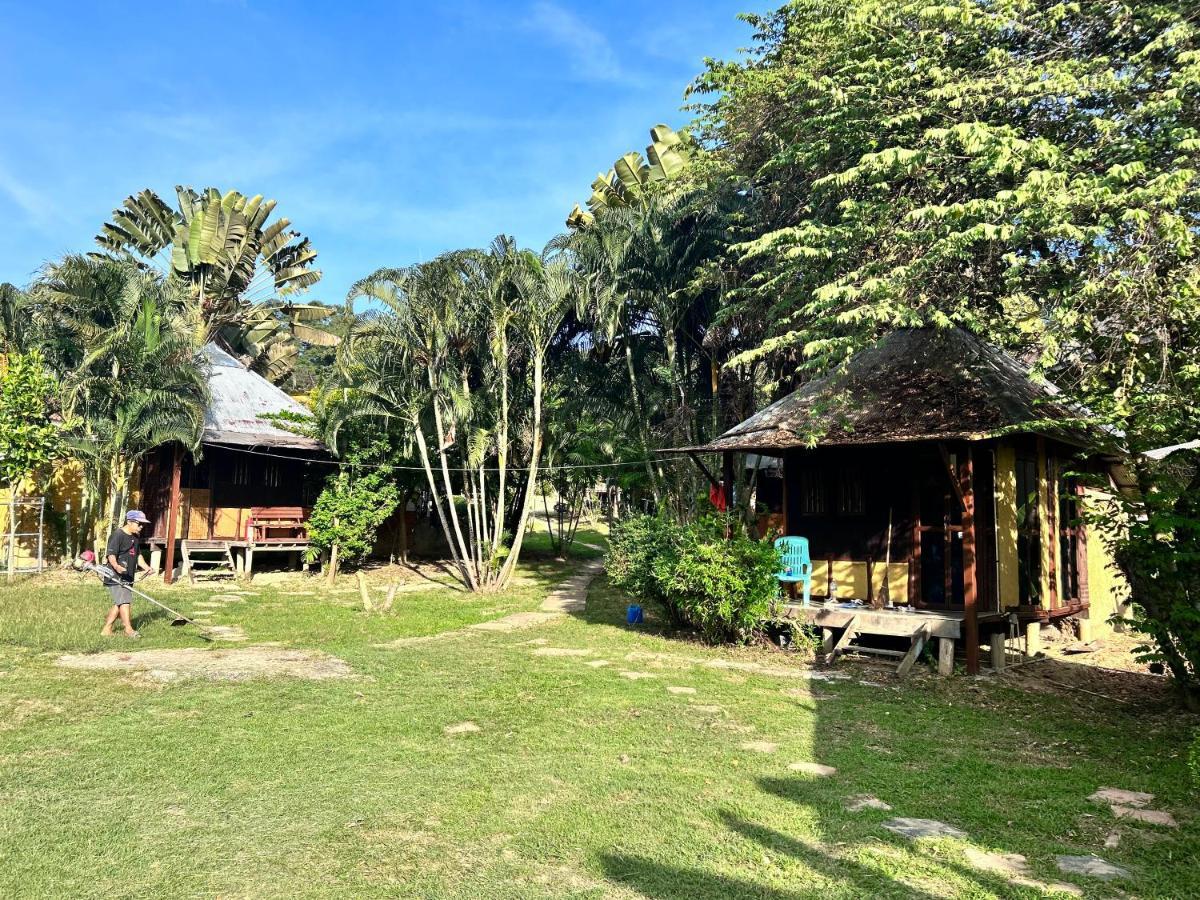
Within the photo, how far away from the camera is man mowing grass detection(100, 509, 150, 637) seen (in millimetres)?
10125

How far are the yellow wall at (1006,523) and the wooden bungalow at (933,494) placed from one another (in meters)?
0.02

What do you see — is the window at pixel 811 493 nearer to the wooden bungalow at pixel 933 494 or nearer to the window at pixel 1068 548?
the wooden bungalow at pixel 933 494

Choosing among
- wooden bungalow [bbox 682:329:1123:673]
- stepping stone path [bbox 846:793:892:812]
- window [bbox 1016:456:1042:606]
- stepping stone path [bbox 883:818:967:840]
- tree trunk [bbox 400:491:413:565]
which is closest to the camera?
stepping stone path [bbox 883:818:967:840]

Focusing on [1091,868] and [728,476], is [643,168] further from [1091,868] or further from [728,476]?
[1091,868]

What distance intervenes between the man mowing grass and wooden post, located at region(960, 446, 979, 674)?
34.0 feet

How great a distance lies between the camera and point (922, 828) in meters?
4.75

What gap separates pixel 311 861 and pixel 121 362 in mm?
16268

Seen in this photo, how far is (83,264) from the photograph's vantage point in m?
17.0

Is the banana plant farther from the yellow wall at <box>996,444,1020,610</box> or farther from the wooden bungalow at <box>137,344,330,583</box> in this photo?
the yellow wall at <box>996,444,1020,610</box>

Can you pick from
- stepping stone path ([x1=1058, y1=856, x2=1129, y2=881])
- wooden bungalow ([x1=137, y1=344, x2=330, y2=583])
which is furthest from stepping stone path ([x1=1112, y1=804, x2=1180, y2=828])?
wooden bungalow ([x1=137, y1=344, x2=330, y2=583])

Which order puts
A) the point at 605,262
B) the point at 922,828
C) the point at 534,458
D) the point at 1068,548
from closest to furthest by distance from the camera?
the point at 922,828 < the point at 1068,548 < the point at 605,262 < the point at 534,458

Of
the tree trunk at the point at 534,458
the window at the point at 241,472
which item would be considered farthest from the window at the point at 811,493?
the window at the point at 241,472

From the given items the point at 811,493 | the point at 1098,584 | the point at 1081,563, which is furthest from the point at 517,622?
the point at 1098,584

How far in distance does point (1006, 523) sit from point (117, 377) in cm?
1725
